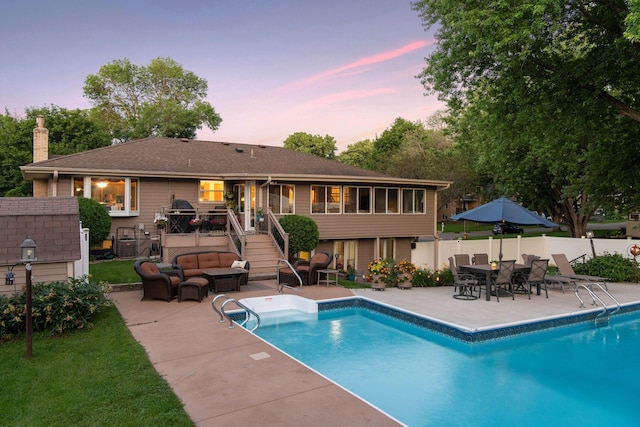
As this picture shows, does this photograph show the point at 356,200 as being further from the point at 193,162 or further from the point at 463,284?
the point at 463,284

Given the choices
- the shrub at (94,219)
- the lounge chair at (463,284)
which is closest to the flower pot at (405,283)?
the lounge chair at (463,284)

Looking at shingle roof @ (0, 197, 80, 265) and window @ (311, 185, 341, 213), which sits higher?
window @ (311, 185, 341, 213)

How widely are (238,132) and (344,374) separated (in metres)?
35.8

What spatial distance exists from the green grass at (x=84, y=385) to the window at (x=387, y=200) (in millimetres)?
13524

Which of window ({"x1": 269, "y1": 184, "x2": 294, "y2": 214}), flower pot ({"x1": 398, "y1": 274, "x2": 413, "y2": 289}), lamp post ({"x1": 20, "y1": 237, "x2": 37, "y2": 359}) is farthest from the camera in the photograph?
window ({"x1": 269, "y1": 184, "x2": 294, "y2": 214})

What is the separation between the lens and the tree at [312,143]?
5341 cm

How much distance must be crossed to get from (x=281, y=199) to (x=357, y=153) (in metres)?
39.7

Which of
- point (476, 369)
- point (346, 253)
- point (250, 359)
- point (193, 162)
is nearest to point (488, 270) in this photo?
point (476, 369)

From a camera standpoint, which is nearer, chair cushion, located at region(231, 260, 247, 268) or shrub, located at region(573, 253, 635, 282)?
chair cushion, located at region(231, 260, 247, 268)

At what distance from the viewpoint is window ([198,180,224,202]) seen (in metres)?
17.3

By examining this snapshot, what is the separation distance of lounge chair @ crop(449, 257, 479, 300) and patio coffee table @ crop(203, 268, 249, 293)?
5893mm

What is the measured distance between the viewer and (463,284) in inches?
438

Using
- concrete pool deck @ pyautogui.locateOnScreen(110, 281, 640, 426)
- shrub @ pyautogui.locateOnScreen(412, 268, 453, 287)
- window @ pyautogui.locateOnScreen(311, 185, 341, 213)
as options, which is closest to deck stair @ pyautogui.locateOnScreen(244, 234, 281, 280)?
concrete pool deck @ pyautogui.locateOnScreen(110, 281, 640, 426)

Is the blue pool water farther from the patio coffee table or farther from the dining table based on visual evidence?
the dining table
